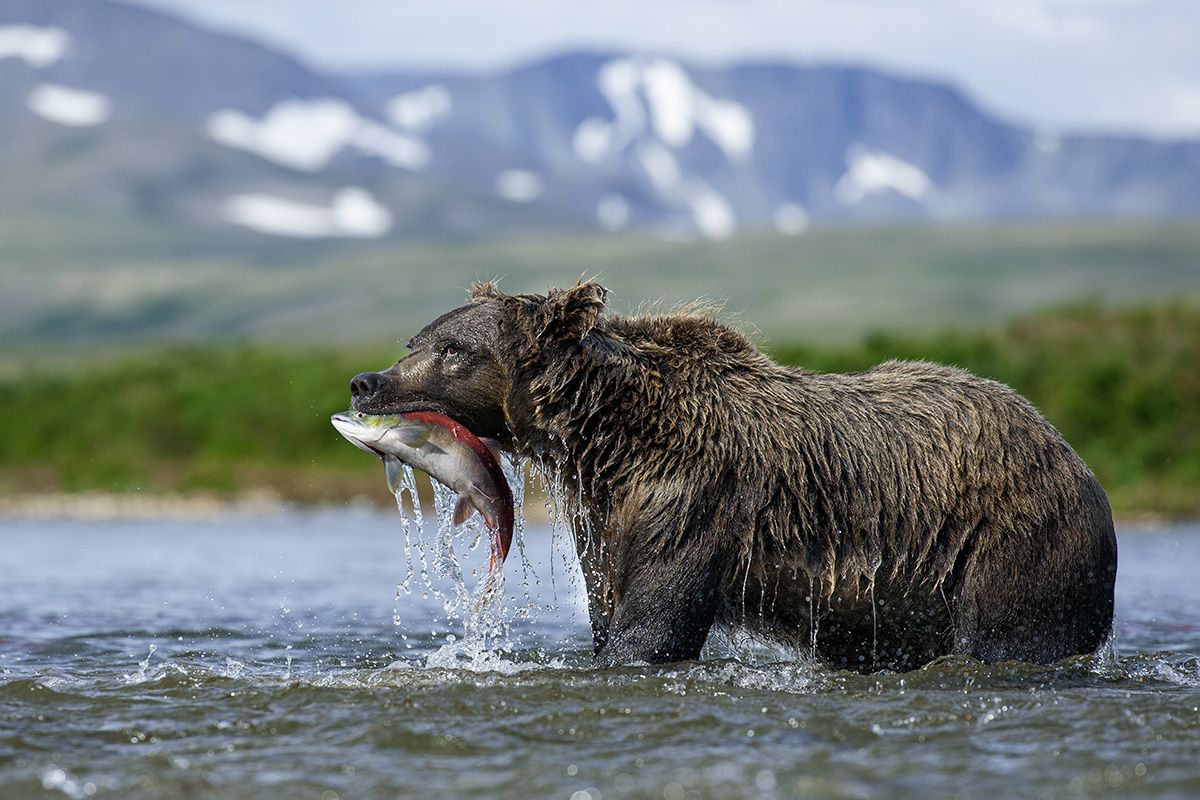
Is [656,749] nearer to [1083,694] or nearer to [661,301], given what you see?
[1083,694]

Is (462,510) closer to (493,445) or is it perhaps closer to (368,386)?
(493,445)

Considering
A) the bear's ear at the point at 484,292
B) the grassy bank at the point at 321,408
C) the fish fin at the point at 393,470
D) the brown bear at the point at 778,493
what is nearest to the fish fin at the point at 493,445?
the brown bear at the point at 778,493

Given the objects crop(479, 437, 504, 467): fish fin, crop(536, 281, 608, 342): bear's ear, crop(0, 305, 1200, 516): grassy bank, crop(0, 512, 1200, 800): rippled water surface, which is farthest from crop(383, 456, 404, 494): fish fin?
crop(0, 305, 1200, 516): grassy bank

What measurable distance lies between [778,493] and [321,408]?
25.2 metres

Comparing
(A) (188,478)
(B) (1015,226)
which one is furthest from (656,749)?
(B) (1015,226)

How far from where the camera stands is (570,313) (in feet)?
25.2

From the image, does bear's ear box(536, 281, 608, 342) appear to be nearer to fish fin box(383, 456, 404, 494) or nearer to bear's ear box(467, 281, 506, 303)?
bear's ear box(467, 281, 506, 303)

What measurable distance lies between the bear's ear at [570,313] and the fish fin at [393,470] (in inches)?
41.4

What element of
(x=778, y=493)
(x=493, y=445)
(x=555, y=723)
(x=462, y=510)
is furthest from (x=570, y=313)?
(x=555, y=723)

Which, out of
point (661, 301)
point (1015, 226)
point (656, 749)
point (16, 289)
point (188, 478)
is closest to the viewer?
point (656, 749)

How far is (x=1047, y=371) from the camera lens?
1045 inches

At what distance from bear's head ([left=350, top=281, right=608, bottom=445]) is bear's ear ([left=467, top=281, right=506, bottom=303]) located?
4cm

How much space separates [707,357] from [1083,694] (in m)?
2.41

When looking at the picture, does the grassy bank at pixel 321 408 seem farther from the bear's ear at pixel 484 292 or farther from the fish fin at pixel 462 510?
the fish fin at pixel 462 510
